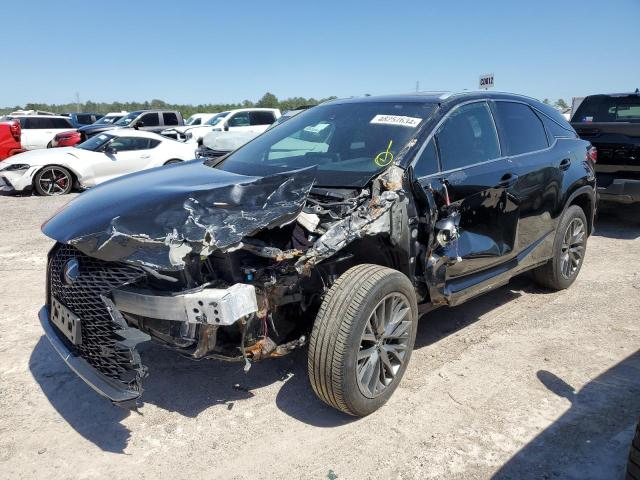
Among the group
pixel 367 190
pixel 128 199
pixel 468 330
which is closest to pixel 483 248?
pixel 468 330

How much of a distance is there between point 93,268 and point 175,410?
104 cm

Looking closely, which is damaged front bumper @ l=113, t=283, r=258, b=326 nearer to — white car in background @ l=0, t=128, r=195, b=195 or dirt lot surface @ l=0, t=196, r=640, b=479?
dirt lot surface @ l=0, t=196, r=640, b=479

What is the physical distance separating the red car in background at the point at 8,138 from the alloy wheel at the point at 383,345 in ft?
45.9

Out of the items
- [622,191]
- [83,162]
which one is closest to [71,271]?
[622,191]

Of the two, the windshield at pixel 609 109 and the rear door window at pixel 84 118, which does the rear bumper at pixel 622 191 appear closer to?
the windshield at pixel 609 109

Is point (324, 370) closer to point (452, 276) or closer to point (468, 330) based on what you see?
point (452, 276)

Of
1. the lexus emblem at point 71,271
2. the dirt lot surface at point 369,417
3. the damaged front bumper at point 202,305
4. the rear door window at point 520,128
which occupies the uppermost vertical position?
the rear door window at point 520,128

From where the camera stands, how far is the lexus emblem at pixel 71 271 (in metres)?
2.73

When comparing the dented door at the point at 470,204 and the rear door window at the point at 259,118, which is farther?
the rear door window at the point at 259,118

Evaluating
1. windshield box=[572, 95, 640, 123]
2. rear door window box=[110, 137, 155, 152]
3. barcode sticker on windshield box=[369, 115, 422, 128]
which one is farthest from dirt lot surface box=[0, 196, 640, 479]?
rear door window box=[110, 137, 155, 152]

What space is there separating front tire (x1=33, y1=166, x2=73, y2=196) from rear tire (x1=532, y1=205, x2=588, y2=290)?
9.68 meters

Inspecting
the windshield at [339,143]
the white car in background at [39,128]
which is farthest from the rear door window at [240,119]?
the windshield at [339,143]

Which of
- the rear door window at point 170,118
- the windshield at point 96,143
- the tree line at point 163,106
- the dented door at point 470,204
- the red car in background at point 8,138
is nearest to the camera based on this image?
the dented door at point 470,204

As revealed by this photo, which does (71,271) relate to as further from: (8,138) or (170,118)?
(170,118)
